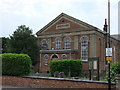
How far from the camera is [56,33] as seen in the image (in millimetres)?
43875

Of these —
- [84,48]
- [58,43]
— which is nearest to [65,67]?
[84,48]

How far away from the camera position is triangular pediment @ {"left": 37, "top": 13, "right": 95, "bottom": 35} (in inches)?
1612

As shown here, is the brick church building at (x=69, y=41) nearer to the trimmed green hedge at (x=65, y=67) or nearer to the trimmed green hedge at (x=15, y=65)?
the trimmed green hedge at (x=65, y=67)

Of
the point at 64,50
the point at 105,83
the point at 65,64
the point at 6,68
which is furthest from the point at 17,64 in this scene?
the point at 64,50

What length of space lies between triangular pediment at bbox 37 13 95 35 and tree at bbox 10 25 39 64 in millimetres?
4579

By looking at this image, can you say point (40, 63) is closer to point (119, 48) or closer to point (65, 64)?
point (65, 64)

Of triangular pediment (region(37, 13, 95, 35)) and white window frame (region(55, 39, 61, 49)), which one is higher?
triangular pediment (region(37, 13, 95, 35))

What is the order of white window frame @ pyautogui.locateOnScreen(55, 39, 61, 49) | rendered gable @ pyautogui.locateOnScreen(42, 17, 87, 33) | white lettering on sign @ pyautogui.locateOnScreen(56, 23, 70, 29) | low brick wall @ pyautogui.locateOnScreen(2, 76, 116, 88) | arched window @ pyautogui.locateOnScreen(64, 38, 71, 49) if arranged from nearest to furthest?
low brick wall @ pyautogui.locateOnScreen(2, 76, 116, 88) → rendered gable @ pyautogui.locateOnScreen(42, 17, 87, 33) → arched window @ pyautogui.locateOnScreen(64, 38, 71, 49) → white lettering on sign @ pyautogui.locateOnScreen(56, 23, 70, 29) → white window frame @ pyautogui.locateOnScreen(55, 39, 61, 49)

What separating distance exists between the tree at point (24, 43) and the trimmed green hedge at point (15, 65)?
22.8 meters

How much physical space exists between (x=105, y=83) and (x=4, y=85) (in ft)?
29.5

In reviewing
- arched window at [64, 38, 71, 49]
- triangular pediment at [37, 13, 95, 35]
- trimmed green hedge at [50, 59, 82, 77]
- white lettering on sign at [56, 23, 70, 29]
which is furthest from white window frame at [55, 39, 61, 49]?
trimmed green hedge at [50, 59, 82, 77]

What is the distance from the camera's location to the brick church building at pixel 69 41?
39.7 metres

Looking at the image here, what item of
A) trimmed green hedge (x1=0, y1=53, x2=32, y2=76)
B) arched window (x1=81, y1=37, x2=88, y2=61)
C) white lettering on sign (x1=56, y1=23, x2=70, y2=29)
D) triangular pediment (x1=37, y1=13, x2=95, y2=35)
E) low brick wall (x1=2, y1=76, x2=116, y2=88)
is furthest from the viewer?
white lettering on sign (x1=56, y1=23, x2=70, y2=29)

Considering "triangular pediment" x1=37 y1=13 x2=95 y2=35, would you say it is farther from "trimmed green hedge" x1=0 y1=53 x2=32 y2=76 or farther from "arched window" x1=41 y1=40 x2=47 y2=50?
"trimmed green hedge" x1=0 y1=53 x2=32 y2=76
